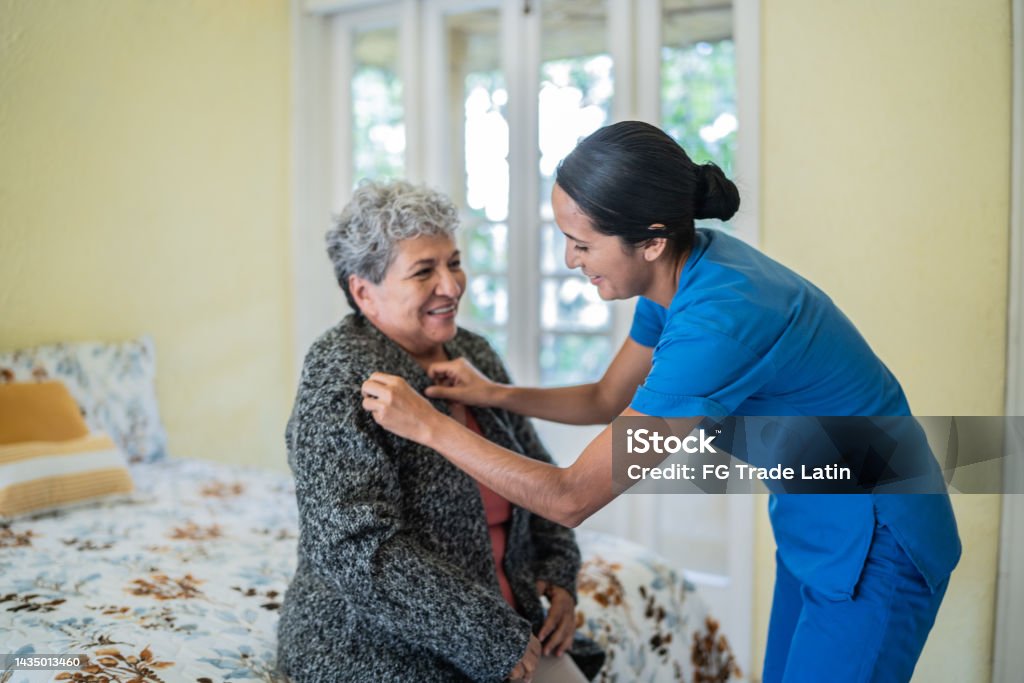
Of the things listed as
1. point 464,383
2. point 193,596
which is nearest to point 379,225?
point 464,383

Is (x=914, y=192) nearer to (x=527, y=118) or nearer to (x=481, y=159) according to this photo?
(x=527, y=118)

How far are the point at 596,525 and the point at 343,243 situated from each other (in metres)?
1.89

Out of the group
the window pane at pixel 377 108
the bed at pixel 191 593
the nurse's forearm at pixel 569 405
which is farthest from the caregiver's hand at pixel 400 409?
the window pane at pixel 377 108

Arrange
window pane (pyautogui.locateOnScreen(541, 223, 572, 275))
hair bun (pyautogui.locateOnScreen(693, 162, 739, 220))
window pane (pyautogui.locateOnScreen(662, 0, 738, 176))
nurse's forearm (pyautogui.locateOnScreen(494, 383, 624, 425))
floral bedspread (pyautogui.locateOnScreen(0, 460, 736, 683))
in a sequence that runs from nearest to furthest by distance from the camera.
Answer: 1. hair bun (pyautogui.locateOnScreen(693, 162, 739, 220))
2. floral bedspread (pyautogui.locateOnScreen(0, 460, 736, 683))
3. nurse's forearm (pyautogui.locateOnScreen(494, 383, 624, 425))
4. window pane (pyautogui.locateOnScreen(662, 0, 738, 176))
5. window pane (pyautogui.locateOnScreen(541, 223, 572, 275))

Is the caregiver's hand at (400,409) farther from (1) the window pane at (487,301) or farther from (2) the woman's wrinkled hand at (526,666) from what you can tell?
(1) the window pane at (487,301)

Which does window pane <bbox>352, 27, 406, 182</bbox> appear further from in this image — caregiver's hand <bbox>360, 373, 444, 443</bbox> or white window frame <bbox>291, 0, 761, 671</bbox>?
caregiver's hand <bbox>360, 373, 444, 443</bbox>

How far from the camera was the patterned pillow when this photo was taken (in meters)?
2.54

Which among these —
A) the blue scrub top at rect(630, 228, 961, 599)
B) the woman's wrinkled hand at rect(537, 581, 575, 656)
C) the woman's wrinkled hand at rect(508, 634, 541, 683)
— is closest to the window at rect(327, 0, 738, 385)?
the woman's wrinkled hand at rect(537, 581, 575, 656)

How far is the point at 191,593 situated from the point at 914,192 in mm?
2110

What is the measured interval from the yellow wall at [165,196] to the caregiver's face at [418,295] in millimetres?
1551

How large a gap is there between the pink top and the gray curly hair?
18.2 inches

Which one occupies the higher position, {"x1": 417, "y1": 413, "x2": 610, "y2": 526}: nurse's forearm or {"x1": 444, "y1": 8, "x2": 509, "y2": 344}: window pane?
{"x1": 444, "y1": 8, "x2": 509, "y2": 344}: window pane

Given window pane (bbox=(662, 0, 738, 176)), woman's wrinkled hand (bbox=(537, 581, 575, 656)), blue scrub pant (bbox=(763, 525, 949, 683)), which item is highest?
window pane (bbox=(662, 0, 738, 176))

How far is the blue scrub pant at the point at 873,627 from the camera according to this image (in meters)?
1.28
